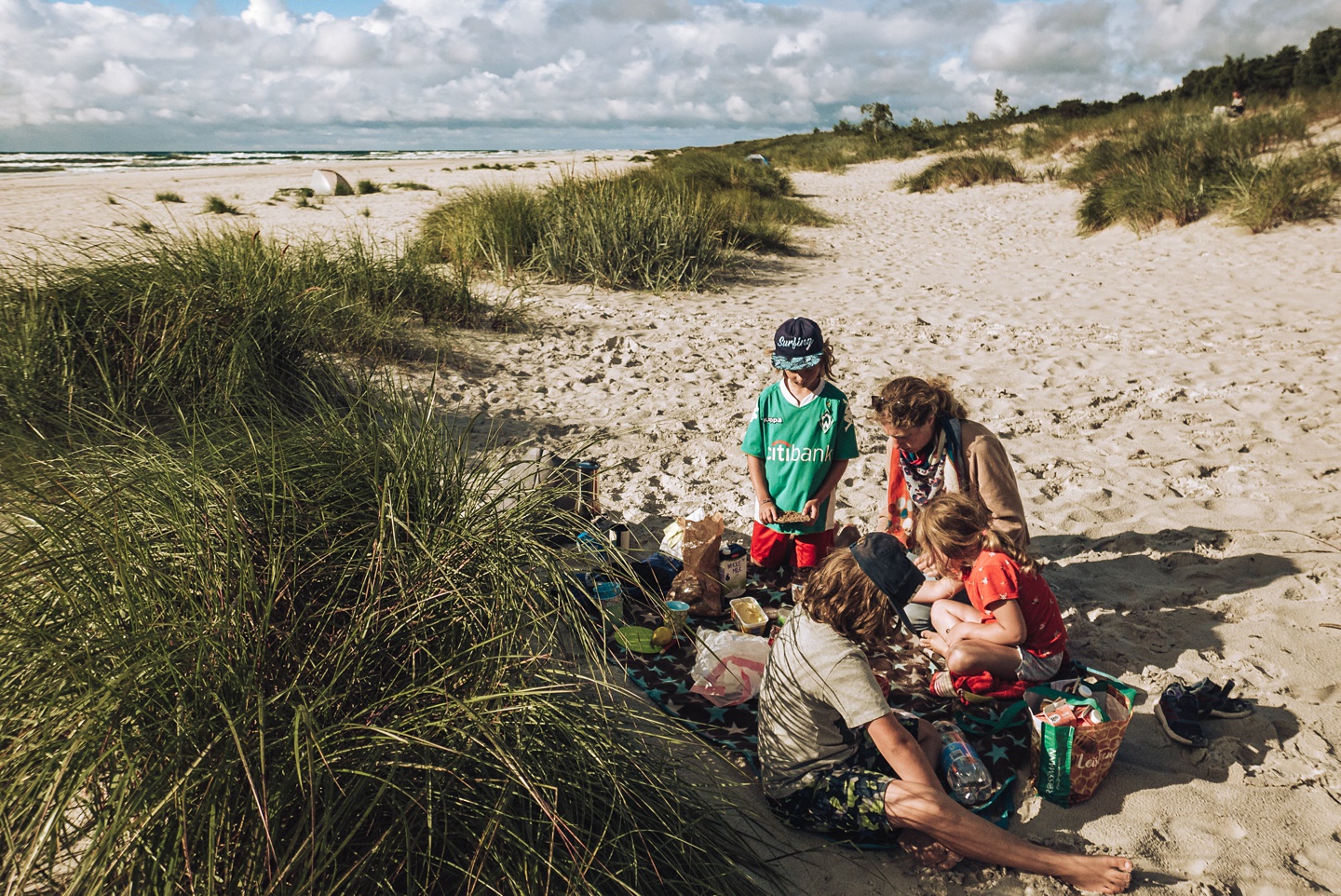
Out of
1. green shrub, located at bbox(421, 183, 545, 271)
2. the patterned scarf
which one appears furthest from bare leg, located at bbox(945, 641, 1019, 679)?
green shrub, located at bbox(421, 183, 545, 271)

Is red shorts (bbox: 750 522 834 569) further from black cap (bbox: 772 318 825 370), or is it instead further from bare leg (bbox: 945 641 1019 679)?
bare leg (bbox: 945 641 1019 679)

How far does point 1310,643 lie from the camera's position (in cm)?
304

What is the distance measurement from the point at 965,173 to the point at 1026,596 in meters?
18.0

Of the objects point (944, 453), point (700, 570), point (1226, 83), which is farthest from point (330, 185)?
point (1226, 83)

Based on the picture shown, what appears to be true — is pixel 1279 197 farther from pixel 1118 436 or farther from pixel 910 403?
pixel 910 403

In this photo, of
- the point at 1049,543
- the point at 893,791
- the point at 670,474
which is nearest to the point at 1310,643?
the point at 1049,543

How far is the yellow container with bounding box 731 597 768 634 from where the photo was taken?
3.31 meters

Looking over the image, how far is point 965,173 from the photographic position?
18594mm

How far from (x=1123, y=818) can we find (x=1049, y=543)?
1.80 meters

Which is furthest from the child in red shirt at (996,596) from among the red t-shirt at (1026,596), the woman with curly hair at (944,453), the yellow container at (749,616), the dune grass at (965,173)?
the dune grass at (965,173)

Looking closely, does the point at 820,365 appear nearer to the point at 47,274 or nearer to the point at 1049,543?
the point at 1049,543

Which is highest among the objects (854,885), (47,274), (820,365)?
(47,274)

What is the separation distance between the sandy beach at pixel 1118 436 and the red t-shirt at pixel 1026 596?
1.27 feet

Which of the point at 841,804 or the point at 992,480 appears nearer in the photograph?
the point at 841,804
